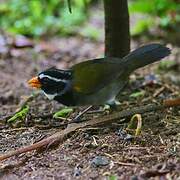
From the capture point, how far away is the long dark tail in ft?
14.4

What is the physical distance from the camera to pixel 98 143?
378 cm

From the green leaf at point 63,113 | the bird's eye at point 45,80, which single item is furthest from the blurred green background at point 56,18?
the bird's eye at point 45,80

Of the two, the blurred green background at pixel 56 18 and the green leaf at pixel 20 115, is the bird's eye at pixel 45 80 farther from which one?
the blurred green background at pixel 56 18

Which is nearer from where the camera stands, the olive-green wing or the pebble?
the pebble

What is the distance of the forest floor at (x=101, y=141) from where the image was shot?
332cm

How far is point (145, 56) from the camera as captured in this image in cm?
441

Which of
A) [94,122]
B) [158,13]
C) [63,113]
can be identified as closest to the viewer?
[94,122]

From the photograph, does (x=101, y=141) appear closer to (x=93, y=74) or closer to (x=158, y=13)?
(x=93, y=74)

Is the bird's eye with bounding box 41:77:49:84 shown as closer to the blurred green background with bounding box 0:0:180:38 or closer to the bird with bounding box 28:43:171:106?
the bird with bounding box 28:43:171:106

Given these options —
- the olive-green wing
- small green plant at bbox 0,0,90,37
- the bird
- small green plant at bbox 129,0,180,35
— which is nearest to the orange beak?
the bird

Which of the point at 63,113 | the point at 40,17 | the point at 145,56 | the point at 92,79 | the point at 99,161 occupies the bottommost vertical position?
the point at 99,161

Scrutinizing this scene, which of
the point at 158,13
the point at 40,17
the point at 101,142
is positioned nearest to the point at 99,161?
the point at 101,142

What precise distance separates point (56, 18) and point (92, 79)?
5.28m

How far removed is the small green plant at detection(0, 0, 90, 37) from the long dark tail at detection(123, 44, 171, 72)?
14.2 feet
